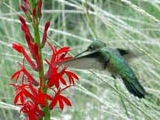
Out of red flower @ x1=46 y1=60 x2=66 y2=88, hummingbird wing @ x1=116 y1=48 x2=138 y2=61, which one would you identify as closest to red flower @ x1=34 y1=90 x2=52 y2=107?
red flower @ x1=46 y1=60 x2=66 y2=88

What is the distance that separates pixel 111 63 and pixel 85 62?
32 centimetres

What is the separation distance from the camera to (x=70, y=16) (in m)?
4.93

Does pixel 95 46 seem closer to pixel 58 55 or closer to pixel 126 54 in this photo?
pixel 126 54

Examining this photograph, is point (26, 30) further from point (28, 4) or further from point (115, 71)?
point (115, 71)

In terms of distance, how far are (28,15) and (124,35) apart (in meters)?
1.03

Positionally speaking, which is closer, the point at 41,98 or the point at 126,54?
the point at 41,98

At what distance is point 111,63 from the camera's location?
1766 millimetres

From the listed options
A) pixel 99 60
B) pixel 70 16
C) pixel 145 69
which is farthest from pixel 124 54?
pixel 70 16

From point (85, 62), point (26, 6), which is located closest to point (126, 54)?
point (85, 62)

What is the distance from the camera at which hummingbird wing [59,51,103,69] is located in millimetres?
1387

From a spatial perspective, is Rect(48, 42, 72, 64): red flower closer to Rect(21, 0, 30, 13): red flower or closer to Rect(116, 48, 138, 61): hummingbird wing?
Rect(21, 0, 30, 13): red flower

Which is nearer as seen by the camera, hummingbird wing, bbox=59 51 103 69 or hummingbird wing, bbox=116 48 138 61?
hummingbird wing, bbox=59 51 103 69

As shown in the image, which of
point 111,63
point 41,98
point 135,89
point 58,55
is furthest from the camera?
point 111,63

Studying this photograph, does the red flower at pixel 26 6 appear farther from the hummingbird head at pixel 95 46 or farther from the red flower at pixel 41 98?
the hummingbird head at pixel 95 46
